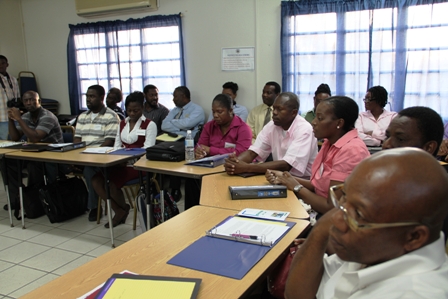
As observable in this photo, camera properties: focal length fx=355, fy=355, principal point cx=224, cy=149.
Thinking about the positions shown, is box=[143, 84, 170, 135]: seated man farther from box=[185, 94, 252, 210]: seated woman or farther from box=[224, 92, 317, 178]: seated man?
box=[224, 92, 317, 178]: seated man

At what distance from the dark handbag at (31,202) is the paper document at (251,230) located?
3131 mm

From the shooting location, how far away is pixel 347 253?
32.3 inches

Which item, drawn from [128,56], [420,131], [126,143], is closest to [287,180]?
[420,131]

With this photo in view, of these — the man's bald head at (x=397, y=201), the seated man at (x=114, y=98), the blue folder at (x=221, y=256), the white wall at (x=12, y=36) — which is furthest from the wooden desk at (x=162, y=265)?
the white wall at (x=12, y=36)

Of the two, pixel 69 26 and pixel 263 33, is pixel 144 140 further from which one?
pixel 69 26

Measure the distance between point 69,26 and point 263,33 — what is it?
3.57m

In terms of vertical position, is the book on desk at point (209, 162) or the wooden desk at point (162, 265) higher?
the book on desk at point (209, 162)

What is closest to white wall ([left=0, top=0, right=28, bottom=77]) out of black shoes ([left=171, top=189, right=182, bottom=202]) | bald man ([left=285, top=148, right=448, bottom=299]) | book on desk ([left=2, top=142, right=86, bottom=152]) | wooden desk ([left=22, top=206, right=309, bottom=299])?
book on desk ([left=2, top=142, right=86, bottom=152])

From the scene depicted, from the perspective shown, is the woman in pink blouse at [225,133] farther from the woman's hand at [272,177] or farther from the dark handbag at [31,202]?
the dark handbag at [31,202]

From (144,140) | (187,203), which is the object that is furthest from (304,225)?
(144,140)

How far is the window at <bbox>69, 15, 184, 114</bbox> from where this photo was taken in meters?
5.67

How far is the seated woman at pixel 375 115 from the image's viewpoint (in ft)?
13.9

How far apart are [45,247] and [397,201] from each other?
3.27 m

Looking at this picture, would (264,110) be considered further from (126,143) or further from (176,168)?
(176,168)
